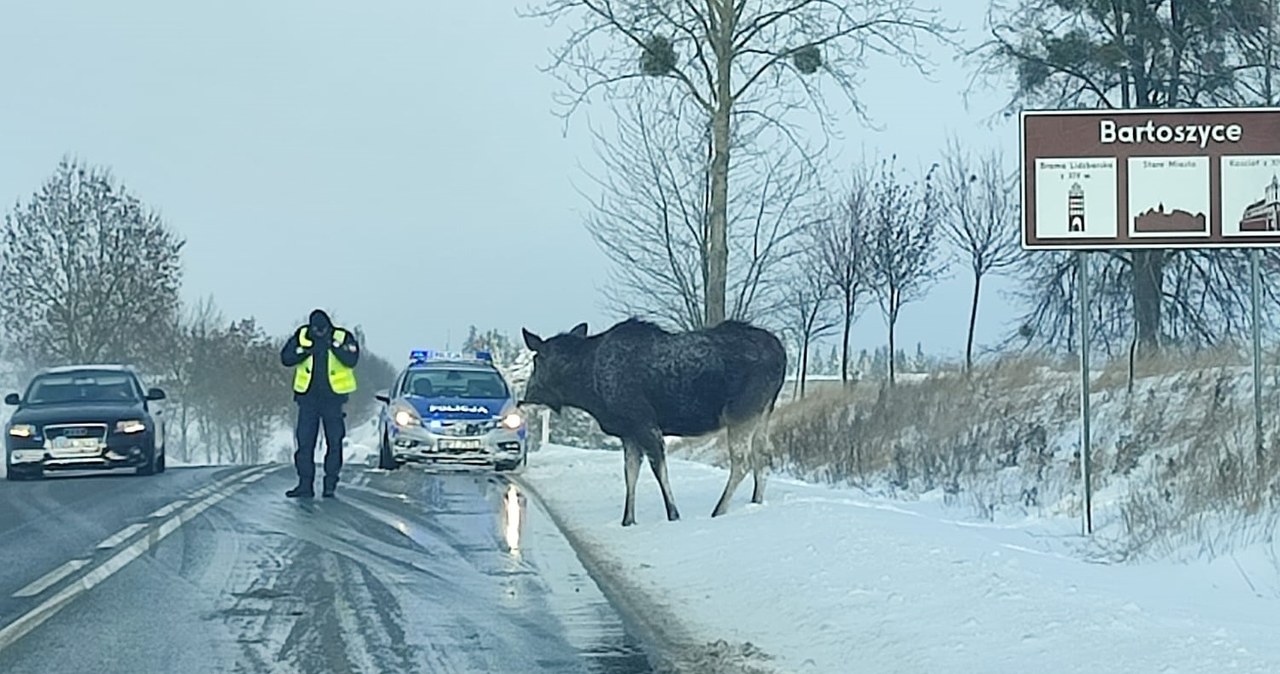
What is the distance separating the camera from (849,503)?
1584 centimetres

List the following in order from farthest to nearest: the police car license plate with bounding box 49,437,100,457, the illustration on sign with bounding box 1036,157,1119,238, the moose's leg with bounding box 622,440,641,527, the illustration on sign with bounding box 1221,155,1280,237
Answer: the police car license plate with bounding box 49,437,100,457 < the moose's leg with bounding box 622,440,641,527 < the illustration on sign with bounding box 1036,157,1119,238 < the illustration on sign with bounding box 1221,155,1280,237

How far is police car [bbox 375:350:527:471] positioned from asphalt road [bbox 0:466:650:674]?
4.33 meters

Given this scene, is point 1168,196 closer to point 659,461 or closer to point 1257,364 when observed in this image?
point 1257,364

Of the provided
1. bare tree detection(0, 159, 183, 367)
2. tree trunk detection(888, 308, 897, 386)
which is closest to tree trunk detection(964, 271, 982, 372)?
tree trunk detection(888, 308, 897, 386)

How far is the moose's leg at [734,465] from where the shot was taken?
52.7ft

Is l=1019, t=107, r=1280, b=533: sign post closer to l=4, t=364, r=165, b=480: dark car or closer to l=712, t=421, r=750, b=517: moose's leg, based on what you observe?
l=712, t=421, r=750, b=517: moose's leg

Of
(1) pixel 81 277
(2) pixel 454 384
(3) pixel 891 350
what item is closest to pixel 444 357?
(2) pixel 454 384

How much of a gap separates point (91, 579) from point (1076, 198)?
8299 mm

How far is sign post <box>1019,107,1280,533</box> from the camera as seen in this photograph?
46.0 feet

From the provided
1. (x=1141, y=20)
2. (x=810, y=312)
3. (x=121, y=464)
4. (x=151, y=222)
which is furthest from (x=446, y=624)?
(x=151, y=222)

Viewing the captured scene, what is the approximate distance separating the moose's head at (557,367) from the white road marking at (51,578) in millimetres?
5391

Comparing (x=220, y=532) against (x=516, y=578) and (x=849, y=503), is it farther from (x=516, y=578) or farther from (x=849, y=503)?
(x=849, y=503)

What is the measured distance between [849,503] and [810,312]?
24436mm

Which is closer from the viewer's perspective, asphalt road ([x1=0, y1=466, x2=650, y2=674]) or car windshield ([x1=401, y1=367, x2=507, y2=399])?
asphalt road ([x1=0, y1=466, x2=650, y2=674])
